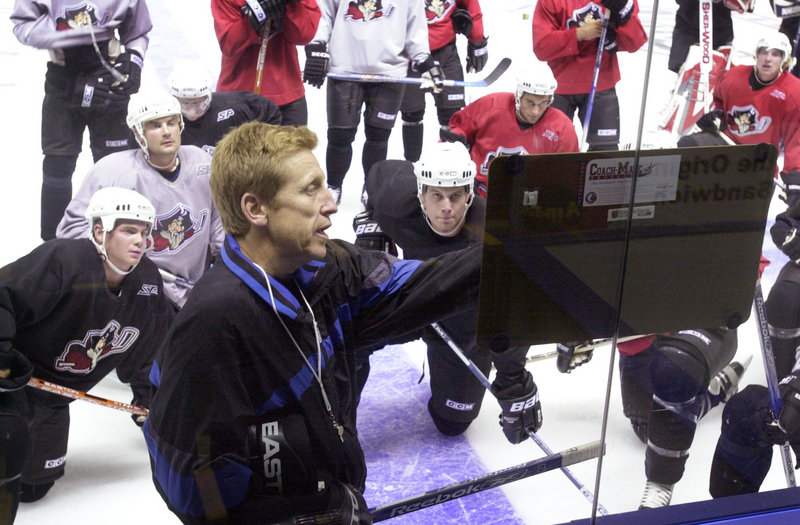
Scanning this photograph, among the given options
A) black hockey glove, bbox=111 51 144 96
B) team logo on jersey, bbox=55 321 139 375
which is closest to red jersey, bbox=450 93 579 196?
→ black hockey glove, bbox=111 51 144 96

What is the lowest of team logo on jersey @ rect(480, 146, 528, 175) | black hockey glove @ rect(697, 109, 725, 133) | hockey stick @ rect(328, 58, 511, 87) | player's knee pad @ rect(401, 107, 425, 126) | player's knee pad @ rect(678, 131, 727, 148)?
player's knee pad @ rect(401, 107, 425, 126)

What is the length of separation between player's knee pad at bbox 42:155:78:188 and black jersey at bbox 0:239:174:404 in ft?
0.55

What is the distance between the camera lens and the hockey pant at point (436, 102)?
1585mm

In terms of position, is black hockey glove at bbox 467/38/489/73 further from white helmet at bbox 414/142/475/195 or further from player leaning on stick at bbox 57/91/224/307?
player leaning on stick at bbox 57/91/224/307

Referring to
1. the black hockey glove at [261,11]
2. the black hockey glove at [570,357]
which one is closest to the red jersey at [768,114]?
the black hockey glove at [570,357]

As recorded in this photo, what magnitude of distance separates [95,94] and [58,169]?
178 mm

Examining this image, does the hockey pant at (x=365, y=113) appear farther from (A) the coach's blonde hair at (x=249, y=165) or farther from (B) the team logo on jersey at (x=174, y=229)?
(A) the coach's blonde hair at (x=249, y=165)

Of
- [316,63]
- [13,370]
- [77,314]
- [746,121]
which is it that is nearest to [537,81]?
[316,63]

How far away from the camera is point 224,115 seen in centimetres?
143

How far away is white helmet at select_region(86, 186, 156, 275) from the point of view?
1.54 m

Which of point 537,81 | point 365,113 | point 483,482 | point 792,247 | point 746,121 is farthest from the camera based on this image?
point 365,113

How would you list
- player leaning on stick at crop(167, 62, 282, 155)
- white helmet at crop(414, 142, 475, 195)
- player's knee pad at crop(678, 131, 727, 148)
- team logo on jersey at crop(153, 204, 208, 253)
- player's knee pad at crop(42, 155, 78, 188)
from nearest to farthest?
player's knee pad at crop(678, 131, 727, 148) → white helmet at crop(414, 142, 475, 195) → player leaning on stick at crop(167, 62, 282, 155) → team logo on jersey at crop(153, 204, 208, 253) → player's knee pad at crop(42, 155, 78, 188)

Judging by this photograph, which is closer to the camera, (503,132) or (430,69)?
(503,132)

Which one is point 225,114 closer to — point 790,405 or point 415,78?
point 415,78
